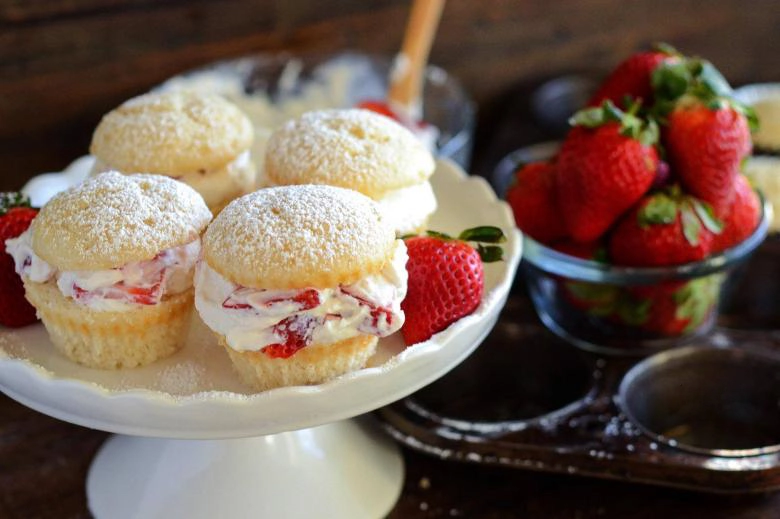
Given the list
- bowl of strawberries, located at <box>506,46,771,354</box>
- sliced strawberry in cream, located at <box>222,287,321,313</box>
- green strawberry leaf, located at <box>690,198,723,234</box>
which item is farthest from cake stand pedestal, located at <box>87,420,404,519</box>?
green strawberry leaf, located at <box>690,198,723,234</box>

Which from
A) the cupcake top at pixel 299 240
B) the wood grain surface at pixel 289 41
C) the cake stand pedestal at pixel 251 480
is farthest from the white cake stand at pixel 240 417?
the wood grain surface at pixel 289 41

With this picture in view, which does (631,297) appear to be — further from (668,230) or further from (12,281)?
(12,281)

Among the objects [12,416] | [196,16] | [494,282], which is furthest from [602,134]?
[196,16]

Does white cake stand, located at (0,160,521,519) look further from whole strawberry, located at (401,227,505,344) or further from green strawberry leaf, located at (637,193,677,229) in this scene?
green strawberry leaf, located at (637,193,677,229)

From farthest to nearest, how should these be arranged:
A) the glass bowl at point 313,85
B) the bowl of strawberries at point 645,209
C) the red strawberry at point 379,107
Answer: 1. the glass bowl at point 313,85
2. the red strawberry at point 379,107
3. the bowl of strawberries at point 645,209

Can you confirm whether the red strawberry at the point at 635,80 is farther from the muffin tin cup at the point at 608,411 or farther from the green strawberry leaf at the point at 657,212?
the muffin tin cup at the point at 608,411

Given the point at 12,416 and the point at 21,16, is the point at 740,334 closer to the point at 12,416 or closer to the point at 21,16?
the point at 12,416
